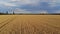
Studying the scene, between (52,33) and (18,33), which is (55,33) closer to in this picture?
(52,33)

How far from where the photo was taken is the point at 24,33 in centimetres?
195

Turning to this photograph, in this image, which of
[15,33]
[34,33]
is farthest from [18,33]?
[34,33]

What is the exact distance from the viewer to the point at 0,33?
1.96m

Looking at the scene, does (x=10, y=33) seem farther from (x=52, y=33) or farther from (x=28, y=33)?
(x=52, y=33)

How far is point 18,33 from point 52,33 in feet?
1.23

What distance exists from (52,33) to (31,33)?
232mm

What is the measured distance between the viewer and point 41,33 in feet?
6.27

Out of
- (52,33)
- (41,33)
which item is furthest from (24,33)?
(52,33)

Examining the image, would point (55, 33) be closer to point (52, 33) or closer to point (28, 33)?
point (52, 33)

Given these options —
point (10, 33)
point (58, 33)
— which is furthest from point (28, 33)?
point (58, 33)

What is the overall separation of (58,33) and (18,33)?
0.44 metres

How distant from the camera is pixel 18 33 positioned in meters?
1.95

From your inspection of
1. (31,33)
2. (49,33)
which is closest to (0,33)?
(31,33)

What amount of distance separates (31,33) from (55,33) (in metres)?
0.26
